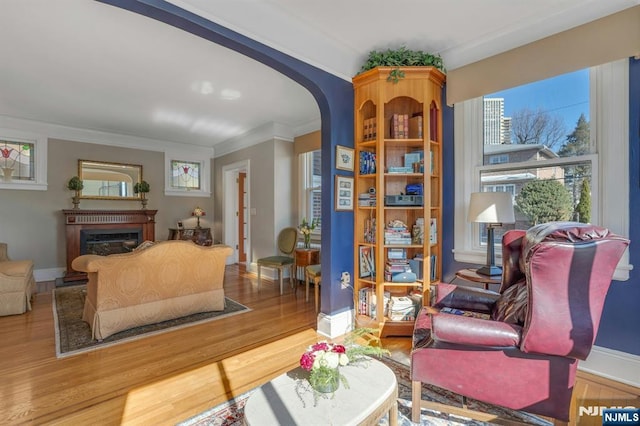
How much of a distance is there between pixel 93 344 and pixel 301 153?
3.71 m

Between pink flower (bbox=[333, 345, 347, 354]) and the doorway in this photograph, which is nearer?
pink flower (bbox=[333, 345, 347, 354])

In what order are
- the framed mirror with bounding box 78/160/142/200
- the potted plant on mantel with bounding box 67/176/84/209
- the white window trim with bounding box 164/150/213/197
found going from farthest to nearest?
1. the white window trim with bounding box 164/150/213/197
2. the framed mirror with bounding box 78/160/142/200
3. the potted plant on mantel with bounding box 67/176/84/209

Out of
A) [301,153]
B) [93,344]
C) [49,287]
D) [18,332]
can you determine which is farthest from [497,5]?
[49,287]

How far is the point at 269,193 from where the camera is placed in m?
5.14

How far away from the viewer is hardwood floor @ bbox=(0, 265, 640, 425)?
5.99 feet

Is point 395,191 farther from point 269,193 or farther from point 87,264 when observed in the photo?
point 87,264

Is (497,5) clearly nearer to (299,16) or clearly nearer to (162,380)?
(299,16)

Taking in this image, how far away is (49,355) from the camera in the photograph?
8.17ft

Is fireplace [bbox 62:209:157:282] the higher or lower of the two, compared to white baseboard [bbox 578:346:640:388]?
higher

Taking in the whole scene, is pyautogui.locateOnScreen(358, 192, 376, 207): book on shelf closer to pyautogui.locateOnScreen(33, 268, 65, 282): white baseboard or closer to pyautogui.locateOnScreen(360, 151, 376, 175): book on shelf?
pyautogui.locateOnScreen(360, 151, 376, 175): book on shelf

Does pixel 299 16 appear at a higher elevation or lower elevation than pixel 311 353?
higher

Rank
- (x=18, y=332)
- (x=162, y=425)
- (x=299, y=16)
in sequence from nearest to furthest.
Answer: (x=162, y=425) < (x=299, y=16) < (x=18, y=332)

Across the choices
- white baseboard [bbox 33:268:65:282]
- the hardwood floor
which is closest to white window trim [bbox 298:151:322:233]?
the hardwood floor

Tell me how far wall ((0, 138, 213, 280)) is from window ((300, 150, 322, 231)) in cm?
337
